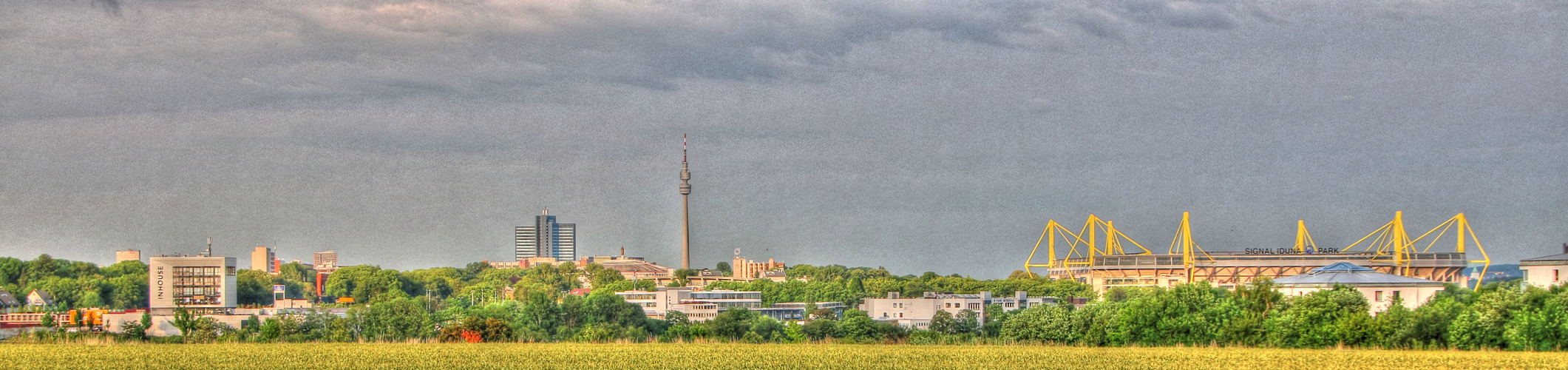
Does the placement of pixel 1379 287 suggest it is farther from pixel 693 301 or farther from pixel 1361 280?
pixel 693 301

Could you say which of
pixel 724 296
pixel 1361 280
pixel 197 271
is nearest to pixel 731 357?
pixel 1361 280

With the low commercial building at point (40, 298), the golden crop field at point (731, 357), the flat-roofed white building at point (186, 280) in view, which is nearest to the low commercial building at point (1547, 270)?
the golden crop field at point (731, 357)

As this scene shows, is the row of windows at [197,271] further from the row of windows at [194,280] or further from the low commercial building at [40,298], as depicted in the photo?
the low commercial building at [40,298]

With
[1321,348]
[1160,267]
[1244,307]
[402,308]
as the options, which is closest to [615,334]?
[402,308]

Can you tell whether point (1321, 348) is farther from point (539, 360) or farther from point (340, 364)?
point (340, 364)

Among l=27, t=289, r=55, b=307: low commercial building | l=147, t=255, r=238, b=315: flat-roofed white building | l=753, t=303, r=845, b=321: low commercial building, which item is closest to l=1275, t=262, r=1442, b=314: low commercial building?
l=753, t=303, r=845, b=321: low commercial building
